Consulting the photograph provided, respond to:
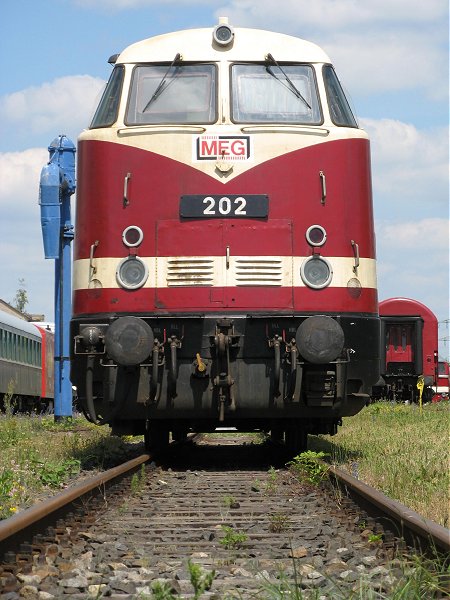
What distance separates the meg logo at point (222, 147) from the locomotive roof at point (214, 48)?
0.85 meters

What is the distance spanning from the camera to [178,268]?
29.7 feet

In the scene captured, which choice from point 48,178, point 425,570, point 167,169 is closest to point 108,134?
point 167,169

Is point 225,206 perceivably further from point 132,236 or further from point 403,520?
point 403,520

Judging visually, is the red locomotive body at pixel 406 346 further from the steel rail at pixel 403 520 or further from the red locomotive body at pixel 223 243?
the steel rail at pixel 403 520

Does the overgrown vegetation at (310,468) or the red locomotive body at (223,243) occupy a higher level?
the red locomotive body at (223,243)

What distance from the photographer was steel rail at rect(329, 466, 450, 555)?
479 centimetres

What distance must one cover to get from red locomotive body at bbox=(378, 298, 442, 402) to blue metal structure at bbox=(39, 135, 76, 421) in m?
9.80

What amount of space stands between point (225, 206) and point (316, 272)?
3.11 ft

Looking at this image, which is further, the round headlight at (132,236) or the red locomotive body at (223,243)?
the round headlight at (132,236)

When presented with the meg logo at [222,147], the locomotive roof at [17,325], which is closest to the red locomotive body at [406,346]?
the locomotive roof at [17,325]

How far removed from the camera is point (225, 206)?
9164 mm

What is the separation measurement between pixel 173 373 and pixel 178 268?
2.94 ft

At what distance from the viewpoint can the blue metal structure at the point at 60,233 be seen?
61.9 feet

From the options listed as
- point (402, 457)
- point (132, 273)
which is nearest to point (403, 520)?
point (132, 273)
